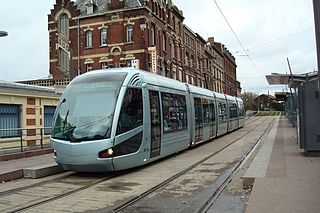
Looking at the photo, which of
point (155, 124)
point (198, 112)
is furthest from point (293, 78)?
point (155, 124)

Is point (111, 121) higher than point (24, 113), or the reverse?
point (24, 113)

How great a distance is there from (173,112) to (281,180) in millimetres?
7466

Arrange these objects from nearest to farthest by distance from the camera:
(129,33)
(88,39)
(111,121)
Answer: (111,121) < (129,33) < (88,39)

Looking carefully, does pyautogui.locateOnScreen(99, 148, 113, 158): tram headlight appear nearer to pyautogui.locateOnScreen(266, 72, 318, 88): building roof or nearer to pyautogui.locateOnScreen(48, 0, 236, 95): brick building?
pyautogui.locateOnScreen(266, 72, 318, 88): building roof

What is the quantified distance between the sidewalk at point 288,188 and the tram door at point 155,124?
3798mm

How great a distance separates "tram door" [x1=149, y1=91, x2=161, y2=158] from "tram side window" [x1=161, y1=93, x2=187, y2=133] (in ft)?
2.04

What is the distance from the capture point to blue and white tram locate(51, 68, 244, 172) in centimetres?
1182

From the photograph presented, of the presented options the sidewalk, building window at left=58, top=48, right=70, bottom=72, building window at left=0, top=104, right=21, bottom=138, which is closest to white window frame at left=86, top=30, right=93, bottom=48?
building window at left=58, top=48, right=70, bottom=72

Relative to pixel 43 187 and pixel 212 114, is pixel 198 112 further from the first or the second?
pixel 43 187

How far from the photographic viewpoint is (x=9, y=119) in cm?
1962

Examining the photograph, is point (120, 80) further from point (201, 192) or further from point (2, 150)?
point (2, 150)

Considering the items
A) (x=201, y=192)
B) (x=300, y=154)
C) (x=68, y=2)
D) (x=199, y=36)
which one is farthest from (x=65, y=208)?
(x=199, y=36)

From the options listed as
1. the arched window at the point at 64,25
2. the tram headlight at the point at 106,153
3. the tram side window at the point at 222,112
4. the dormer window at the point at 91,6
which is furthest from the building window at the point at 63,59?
the tram headlight at the point at 106,153

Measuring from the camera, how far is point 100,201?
884 cm
